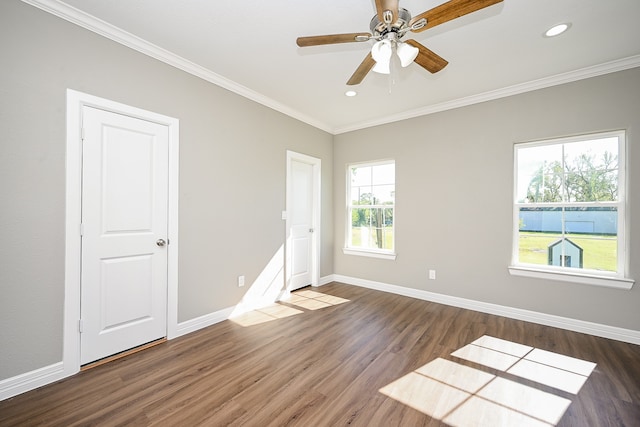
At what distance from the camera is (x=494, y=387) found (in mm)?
1901

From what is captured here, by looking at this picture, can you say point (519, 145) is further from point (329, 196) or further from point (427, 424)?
point (427, 424)

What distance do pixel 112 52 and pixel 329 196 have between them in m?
3.37

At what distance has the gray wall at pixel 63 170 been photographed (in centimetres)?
176

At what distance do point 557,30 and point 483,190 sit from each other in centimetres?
171

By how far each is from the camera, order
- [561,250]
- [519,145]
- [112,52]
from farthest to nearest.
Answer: [519,145] → [561,250] → [112,52]

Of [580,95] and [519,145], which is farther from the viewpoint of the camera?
[519,145]

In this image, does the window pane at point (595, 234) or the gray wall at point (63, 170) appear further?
the window pane at point (595, 234)

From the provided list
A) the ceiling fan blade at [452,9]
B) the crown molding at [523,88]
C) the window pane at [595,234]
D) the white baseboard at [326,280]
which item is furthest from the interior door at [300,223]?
the window pane at [595,234]

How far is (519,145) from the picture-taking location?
3.17m

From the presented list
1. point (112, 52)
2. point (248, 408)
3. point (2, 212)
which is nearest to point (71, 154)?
point (2, 212)

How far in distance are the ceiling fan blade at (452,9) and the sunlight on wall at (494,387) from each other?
2405 mm

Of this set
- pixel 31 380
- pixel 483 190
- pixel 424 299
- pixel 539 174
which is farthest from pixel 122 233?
pixel 539 174

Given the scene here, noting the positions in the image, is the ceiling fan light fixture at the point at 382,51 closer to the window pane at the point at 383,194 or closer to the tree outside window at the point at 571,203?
the tree outside window at the point at 571,203

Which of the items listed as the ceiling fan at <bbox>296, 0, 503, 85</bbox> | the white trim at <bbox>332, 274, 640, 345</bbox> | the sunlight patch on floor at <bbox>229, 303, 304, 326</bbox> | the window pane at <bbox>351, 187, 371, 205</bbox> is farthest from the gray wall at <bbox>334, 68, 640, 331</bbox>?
the ceiling fan at <bbox>296, 0, 503, 85</bbox>
